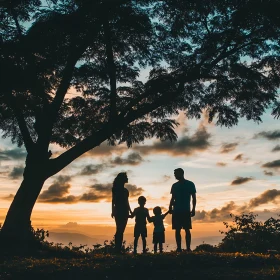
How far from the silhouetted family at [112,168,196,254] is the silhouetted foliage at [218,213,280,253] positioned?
6.82 metres

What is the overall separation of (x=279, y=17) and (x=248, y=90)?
4684 mm

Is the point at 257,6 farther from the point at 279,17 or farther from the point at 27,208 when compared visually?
the point at 27,208

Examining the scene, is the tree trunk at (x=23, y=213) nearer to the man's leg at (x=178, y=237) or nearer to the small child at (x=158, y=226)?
the small child at (x=158, y=226)

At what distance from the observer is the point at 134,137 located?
79.3ft

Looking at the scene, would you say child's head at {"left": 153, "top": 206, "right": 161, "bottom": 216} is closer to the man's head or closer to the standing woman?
the standing woman

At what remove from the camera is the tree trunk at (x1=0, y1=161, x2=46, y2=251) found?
→ 1927 centimetres

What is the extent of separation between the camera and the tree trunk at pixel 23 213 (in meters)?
19.3

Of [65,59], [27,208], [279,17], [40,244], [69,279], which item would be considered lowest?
[69,279]

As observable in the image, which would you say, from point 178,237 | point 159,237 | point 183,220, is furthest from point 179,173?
point 159,237

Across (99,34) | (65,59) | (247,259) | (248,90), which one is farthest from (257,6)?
(247,259)

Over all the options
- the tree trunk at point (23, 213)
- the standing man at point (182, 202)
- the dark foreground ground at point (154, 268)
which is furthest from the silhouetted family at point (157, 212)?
the tree trunk at point (23, 213)

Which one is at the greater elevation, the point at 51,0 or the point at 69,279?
the point at 51,0

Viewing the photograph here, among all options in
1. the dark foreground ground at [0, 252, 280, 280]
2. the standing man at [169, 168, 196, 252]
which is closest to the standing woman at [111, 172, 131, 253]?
the standing man at [169, 168, 196, 252]

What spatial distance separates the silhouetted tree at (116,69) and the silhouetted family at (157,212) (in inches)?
173
